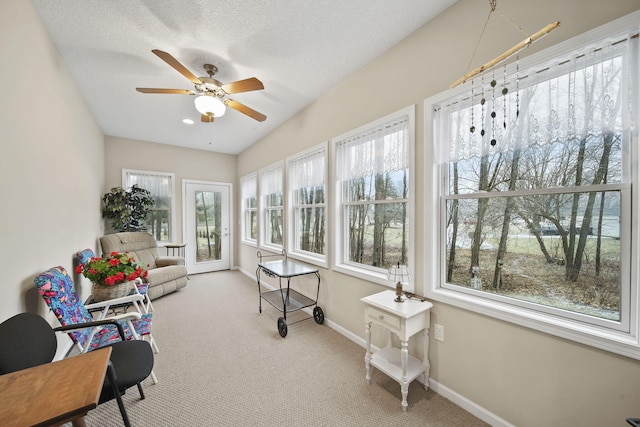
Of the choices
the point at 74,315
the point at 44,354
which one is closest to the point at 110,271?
the point at 74,315

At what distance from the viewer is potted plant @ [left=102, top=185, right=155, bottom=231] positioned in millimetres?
4258

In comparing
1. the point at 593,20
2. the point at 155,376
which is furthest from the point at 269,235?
the point at 593,20

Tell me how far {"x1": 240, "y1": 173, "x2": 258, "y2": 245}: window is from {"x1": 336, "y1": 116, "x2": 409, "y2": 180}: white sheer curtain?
2925 mm

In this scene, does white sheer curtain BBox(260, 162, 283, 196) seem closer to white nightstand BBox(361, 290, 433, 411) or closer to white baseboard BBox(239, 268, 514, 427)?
white nightstand BBox(361, 290, 433, 411)

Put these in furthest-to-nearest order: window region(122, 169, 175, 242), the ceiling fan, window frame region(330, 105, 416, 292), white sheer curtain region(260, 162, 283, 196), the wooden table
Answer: window region(122, 169, 175, 242)
white sheer curtain region(260, 162, 283, 196)
the ceiling fan
window frame region(330, 105, 416, 292)
the wooden table

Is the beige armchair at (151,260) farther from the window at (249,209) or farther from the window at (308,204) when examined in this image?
the window at (308,204)

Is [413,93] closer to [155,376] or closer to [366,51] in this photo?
[366,51]

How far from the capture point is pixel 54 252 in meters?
2.16

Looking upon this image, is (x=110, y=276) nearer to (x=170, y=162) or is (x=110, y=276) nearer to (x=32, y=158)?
(x=32, y=158)

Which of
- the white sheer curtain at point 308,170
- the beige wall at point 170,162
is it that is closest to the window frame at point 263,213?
the white sheer curtain at point 308,170

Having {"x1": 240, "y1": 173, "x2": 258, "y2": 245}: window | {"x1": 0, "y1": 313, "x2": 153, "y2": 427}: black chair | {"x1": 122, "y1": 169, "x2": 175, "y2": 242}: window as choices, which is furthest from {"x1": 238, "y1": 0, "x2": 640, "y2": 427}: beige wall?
{"x1": 122, "y1": 169, "x2": 175, "y2": 242}: window

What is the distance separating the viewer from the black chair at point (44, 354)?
1148 mm

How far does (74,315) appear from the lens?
6.09ft

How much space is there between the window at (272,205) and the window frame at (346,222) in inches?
59.0
